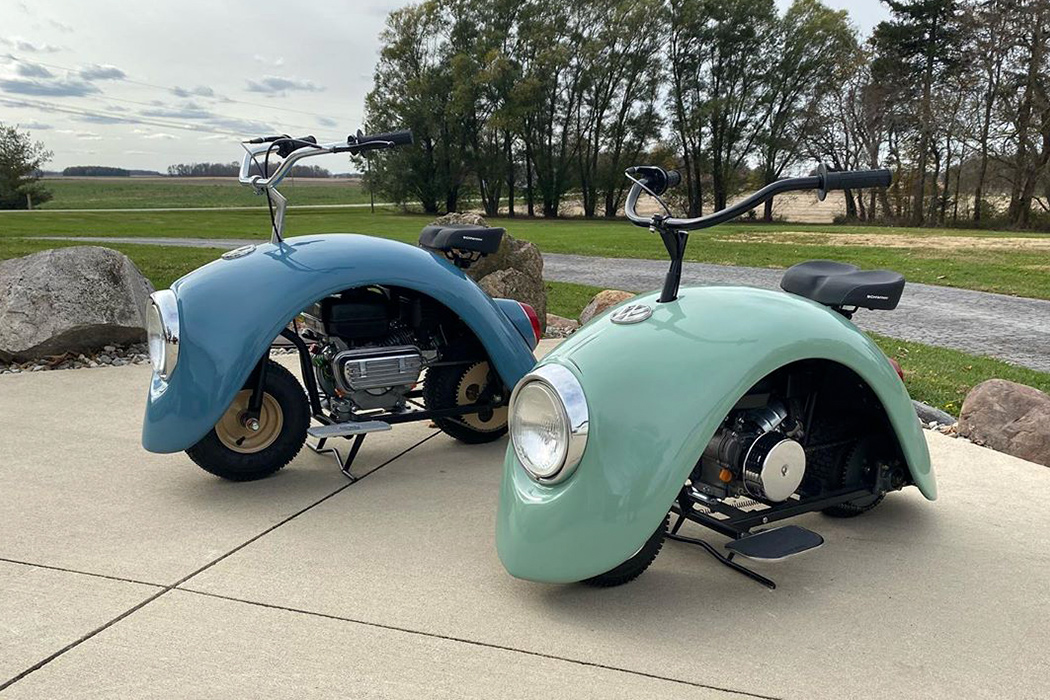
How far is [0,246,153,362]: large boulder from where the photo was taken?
605cm

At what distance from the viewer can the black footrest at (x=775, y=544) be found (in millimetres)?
2570

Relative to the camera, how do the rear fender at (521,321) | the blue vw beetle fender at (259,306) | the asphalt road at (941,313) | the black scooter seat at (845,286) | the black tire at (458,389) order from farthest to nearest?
1. the asphalt road at (941,313)
2. the rear fender at (521,321)
3. the black tire at (458,389)
4. the blue vw beetle fender at (259,306)
5. the black scooter seat at (845,286)

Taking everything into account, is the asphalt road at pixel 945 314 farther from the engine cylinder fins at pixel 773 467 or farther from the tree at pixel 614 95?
the tree at pixel 614 95

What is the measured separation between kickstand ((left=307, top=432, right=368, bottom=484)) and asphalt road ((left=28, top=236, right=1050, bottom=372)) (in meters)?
2.14

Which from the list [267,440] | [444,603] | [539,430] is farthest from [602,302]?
[444,603]

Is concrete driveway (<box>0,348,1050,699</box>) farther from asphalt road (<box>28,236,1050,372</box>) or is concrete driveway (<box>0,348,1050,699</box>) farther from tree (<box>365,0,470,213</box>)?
tree (<box>365,0,470,213</box>)

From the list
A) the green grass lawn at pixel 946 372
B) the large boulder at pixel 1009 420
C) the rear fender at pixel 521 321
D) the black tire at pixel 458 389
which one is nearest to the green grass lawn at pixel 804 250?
the green grass lawn at pixel 946 372

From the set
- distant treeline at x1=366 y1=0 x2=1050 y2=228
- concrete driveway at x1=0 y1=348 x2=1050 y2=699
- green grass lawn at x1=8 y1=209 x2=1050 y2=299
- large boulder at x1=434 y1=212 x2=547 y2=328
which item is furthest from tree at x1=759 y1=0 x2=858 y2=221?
concrete driveway at x1=0 y1=348 x2=1050 y2=699

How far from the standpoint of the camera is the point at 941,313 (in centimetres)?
945

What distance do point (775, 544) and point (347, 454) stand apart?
2257mm

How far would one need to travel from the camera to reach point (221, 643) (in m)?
2.33

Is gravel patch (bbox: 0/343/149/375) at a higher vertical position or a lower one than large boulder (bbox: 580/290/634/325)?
lower

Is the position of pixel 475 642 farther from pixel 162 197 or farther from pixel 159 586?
pixel 162 197

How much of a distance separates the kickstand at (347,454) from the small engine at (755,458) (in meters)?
1.65
